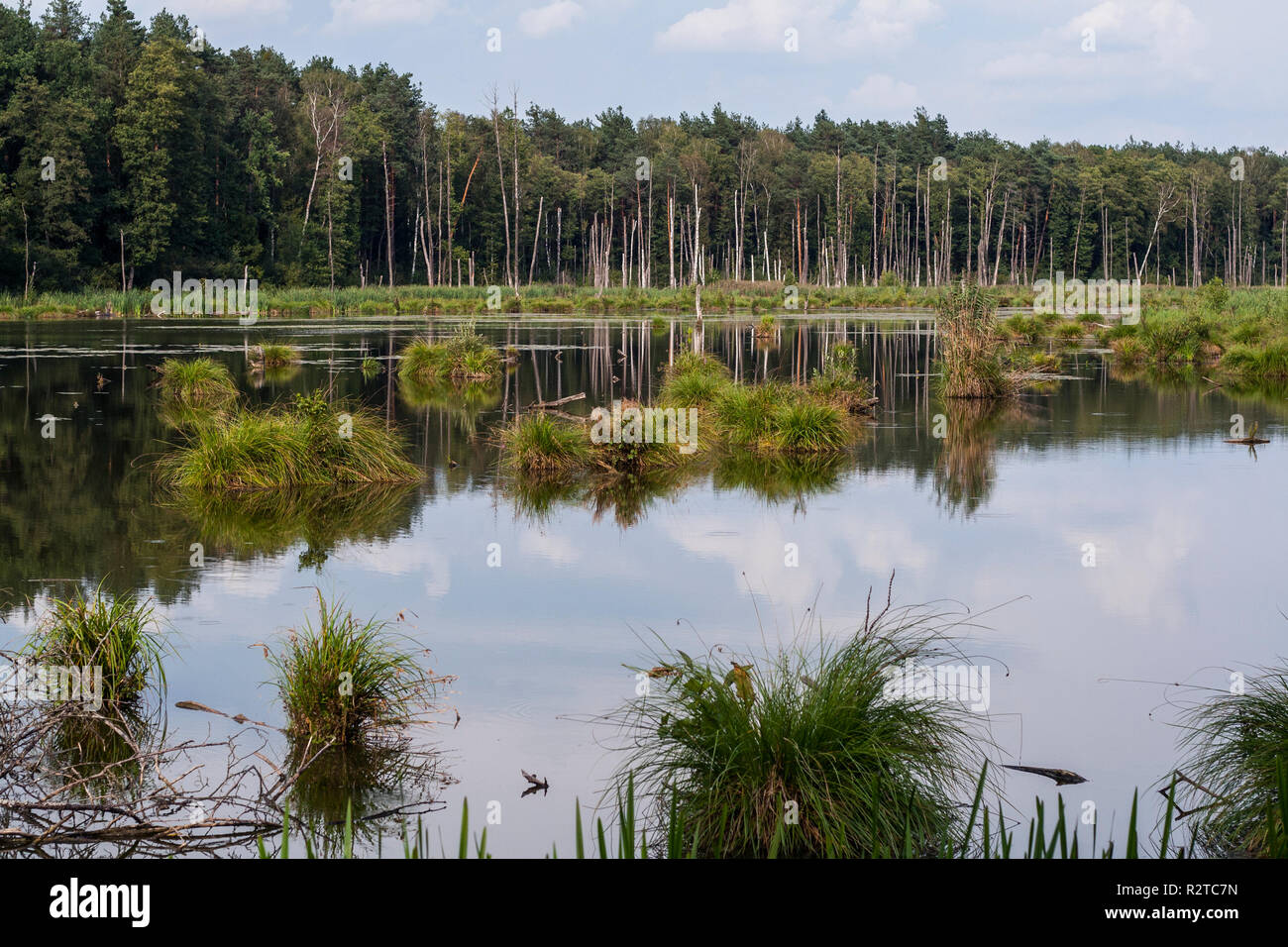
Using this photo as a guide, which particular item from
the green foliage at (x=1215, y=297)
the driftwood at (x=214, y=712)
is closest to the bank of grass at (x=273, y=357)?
the driftwood at (x=214, y=712)

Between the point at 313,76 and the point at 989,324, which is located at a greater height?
the point at 313,76

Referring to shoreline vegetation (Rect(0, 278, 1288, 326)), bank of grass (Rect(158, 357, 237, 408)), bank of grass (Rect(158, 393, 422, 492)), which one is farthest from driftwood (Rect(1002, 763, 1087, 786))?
shoreline vegetation (Rect(0, 278, 1288, 326))

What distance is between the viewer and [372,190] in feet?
297

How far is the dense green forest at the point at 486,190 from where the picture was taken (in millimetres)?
67062

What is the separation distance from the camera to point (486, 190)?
94.9 meters

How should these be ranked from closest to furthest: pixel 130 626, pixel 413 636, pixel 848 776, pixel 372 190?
pixel 848 776, pixel 130 626, pixel 413 636, pixel 372 190

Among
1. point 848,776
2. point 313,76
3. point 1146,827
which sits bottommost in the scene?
point 1146,827

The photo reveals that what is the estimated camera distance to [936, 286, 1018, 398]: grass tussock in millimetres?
21844

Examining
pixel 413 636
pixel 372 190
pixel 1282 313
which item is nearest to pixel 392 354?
pixel 1282 313

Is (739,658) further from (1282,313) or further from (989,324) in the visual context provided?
(1282,313)

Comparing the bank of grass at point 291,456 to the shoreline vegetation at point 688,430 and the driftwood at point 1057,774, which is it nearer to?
the shoreline vegetation at point 688,430

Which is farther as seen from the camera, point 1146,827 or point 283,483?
point 283,483

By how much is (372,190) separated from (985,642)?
87472 millimetres

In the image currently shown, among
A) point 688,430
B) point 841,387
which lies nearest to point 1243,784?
point 688,430
